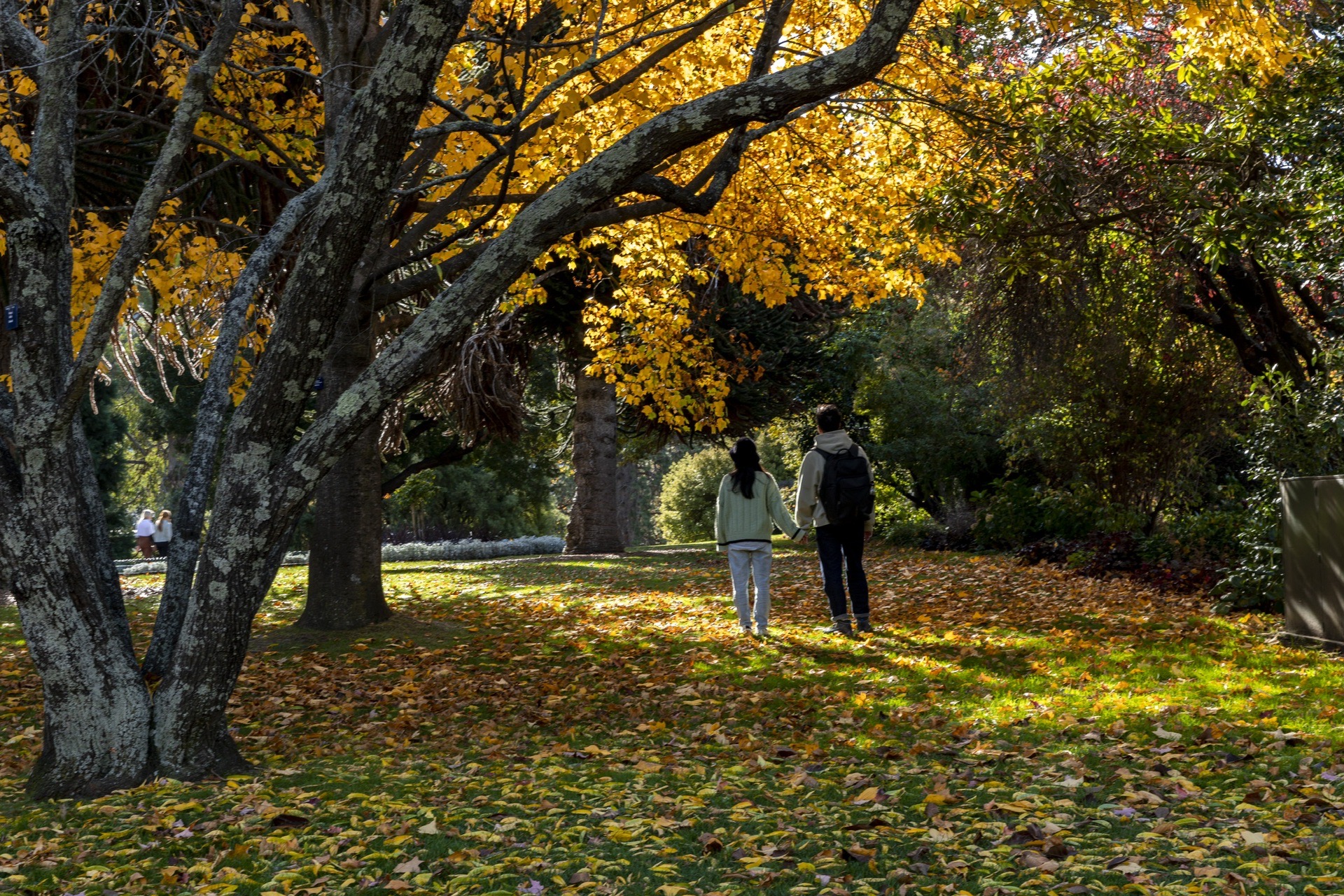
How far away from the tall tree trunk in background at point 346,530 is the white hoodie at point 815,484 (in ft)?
11.5

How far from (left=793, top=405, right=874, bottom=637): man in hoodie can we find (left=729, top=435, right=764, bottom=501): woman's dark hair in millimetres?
405

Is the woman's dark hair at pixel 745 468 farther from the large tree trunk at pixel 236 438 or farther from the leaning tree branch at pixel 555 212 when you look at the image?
the large tree trunk at pixel 236 438

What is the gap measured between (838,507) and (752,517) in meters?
0.77

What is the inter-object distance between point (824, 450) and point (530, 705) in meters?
3.24

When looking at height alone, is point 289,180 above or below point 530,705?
above

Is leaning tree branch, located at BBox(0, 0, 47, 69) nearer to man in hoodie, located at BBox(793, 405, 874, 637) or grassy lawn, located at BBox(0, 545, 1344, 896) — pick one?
grassy lawn, located at BBox(0, 545, 1344, 896)

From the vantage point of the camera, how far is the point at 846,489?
898 centimetres

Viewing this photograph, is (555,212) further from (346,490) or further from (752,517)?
(346,490)

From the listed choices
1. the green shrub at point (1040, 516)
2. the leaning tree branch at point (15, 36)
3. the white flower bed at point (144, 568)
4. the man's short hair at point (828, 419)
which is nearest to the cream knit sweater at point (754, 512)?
the man's short hair at point (828, 419)

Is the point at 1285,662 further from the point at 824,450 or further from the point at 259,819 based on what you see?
the point at 259,819

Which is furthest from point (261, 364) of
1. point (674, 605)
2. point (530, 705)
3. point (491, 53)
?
point (674, 605)

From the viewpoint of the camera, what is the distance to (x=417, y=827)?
14.9ft

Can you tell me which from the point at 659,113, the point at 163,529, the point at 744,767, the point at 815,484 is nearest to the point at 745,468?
the point at 815,484

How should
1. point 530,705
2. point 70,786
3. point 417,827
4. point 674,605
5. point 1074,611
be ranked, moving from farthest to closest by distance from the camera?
→ point 674,605 → point 1074,611 → point 530,705 → point 70,786 → point 417,827
